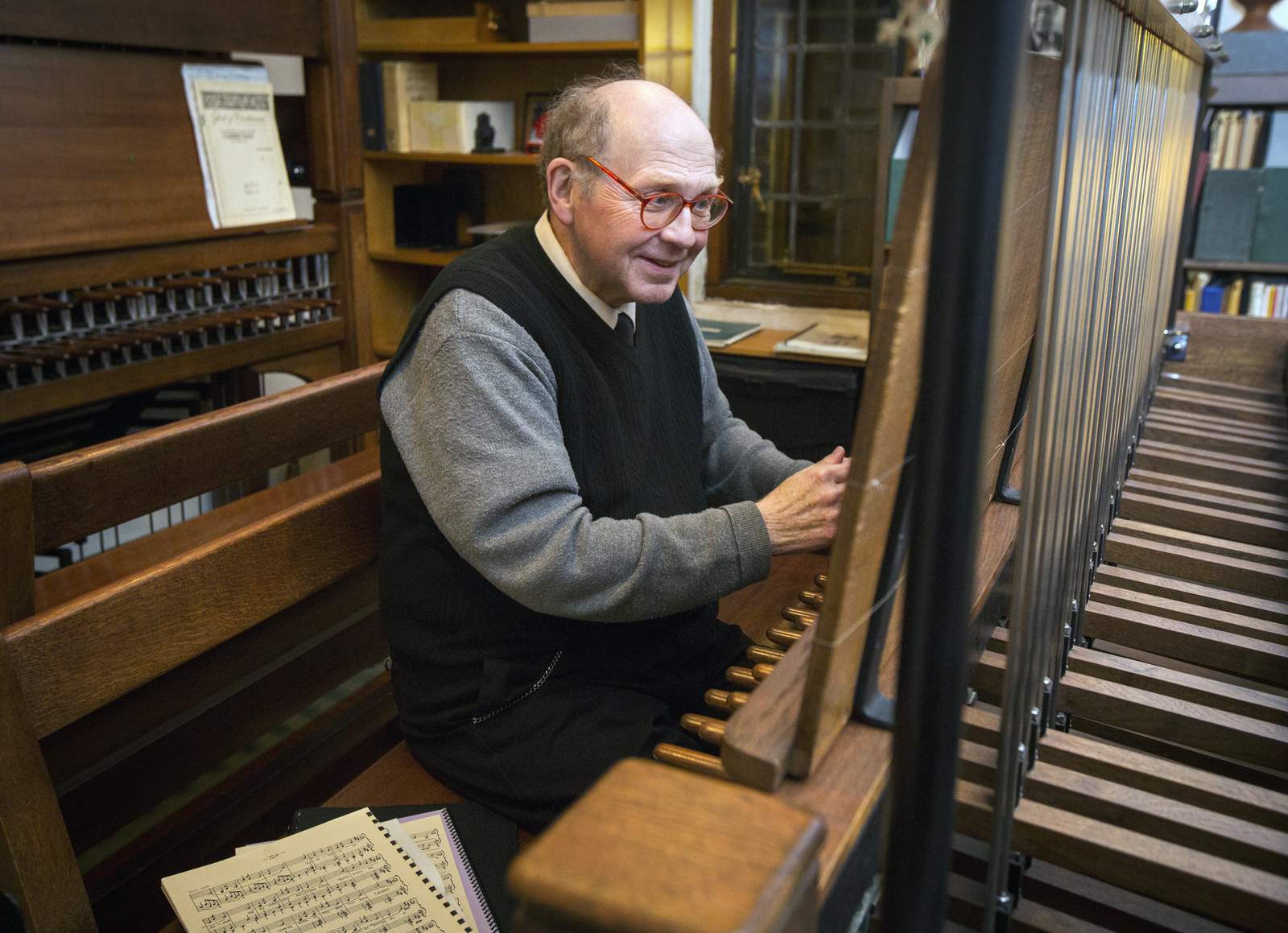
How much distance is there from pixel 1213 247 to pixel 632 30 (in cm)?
235

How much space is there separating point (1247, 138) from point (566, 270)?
3.63m

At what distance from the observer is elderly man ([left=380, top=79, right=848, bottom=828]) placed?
139 centimetres

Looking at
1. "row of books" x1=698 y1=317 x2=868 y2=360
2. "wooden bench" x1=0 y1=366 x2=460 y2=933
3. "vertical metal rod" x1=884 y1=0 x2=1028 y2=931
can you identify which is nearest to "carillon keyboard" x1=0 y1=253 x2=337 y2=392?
"wooden bench" x1=0 y1=366 x2=460 y2=933

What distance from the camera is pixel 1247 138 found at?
4172 millimetres

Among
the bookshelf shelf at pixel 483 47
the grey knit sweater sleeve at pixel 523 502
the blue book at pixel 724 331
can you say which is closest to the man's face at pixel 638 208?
the grey knit sweater sleeve at pixel 523 502

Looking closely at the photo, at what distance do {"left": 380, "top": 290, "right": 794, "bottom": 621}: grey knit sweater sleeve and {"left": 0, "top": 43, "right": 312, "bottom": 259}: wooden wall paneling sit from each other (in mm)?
1680

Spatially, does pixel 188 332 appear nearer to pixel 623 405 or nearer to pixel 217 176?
pixel 217 176

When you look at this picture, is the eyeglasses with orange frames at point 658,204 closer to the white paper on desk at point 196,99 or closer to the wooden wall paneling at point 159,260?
the wooden wall paneling at point 159,260

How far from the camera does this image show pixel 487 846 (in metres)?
1.41

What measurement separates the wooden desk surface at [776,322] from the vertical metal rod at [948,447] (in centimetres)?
316

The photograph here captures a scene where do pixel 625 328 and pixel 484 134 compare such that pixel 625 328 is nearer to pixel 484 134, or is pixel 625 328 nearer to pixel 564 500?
pixel 564 500

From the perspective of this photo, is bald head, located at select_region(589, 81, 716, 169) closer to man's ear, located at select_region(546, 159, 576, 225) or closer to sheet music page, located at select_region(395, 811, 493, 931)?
man's ear, located at select_region(546, 159, 576, 225)

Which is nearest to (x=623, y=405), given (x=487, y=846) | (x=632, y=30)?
(x=487, y=846)

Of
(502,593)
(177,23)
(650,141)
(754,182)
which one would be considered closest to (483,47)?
(754,182)
